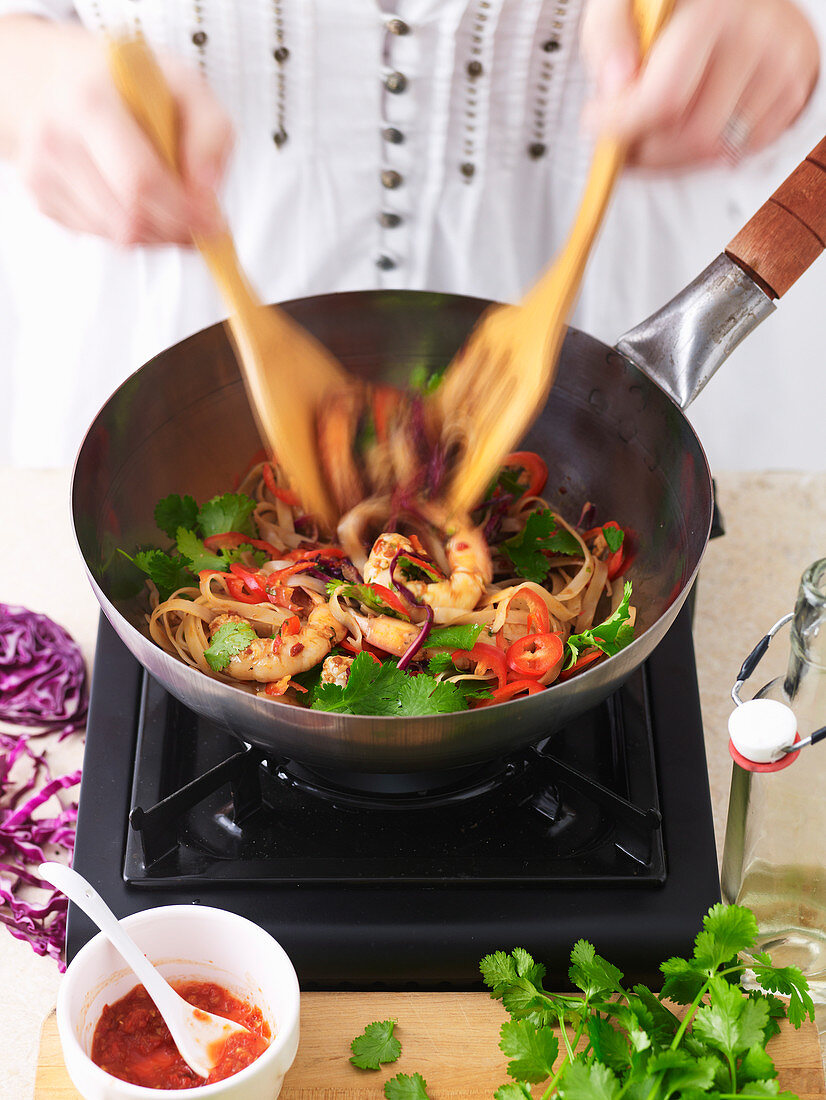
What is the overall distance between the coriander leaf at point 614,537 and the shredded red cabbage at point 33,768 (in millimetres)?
726

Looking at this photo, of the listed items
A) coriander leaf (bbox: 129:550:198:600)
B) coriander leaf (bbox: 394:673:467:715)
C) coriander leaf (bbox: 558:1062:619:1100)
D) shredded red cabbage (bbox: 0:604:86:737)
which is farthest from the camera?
shredded red cabbage (bbox: 0:604:86:737)

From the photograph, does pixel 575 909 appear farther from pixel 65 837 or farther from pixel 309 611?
pixel 65 837

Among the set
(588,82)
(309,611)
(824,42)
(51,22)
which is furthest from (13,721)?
(824,42)

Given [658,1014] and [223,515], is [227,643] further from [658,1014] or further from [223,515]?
[658,1014]

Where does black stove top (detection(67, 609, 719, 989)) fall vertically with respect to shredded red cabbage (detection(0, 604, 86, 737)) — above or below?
above

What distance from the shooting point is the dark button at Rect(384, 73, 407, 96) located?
177 centimetres

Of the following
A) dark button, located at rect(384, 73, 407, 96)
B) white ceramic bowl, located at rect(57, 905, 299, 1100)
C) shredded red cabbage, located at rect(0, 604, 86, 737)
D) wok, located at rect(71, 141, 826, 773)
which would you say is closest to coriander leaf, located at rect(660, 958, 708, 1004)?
wok, located at rect(71, 141, 826, 773)

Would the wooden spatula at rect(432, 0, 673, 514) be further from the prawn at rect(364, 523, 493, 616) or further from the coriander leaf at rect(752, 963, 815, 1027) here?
the coriander leaf at rect(752, 963, 815, 1027)

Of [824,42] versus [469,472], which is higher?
[824,42]

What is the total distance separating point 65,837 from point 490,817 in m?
0.52

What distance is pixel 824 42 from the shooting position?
172 cm

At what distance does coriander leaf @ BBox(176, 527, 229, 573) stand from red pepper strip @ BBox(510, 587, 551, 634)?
369 mm

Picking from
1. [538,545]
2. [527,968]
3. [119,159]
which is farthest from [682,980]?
[119,159]

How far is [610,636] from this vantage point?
127 centimetres
